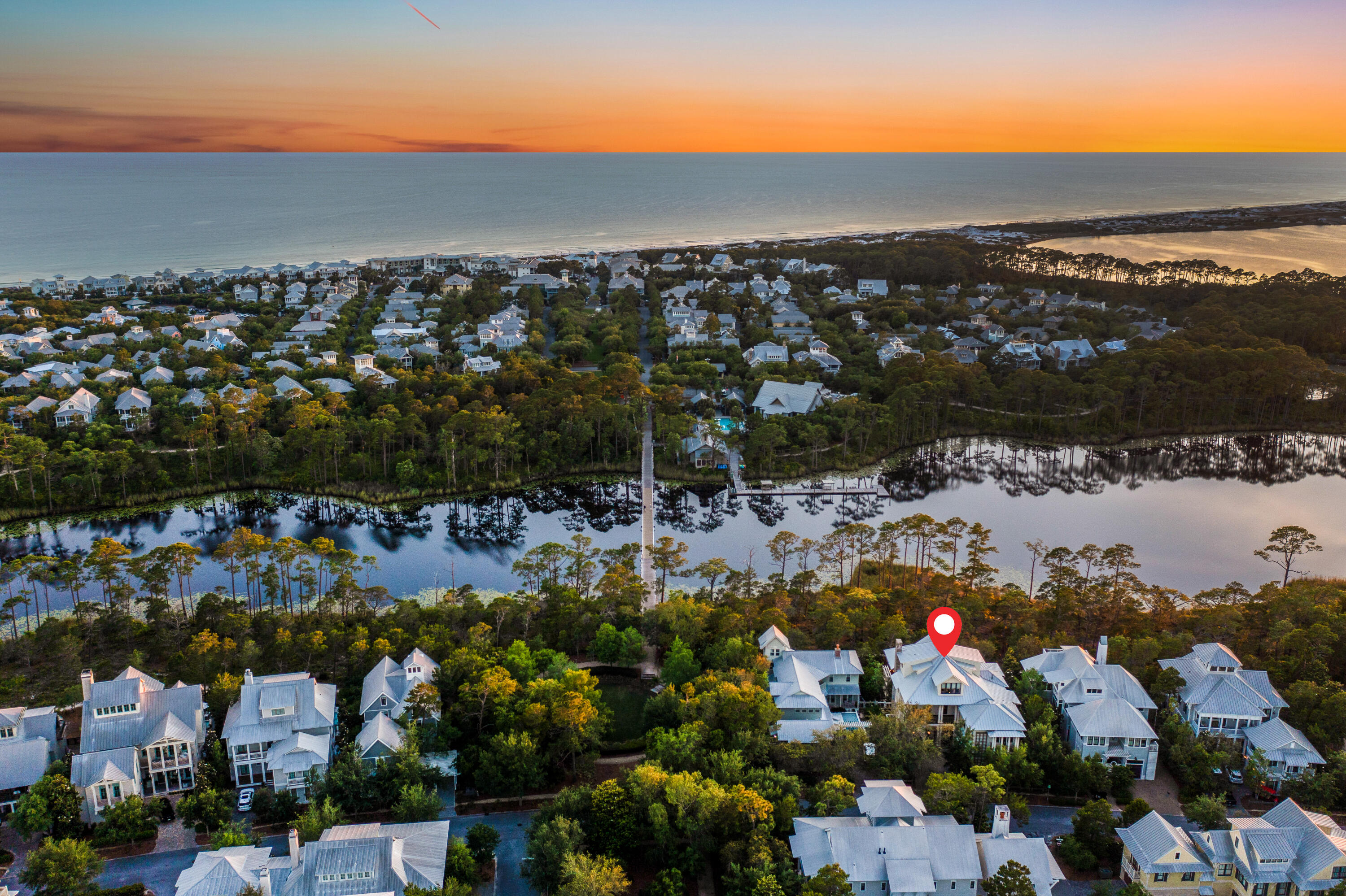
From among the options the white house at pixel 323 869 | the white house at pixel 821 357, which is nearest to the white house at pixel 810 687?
the white house at pixel 323 869

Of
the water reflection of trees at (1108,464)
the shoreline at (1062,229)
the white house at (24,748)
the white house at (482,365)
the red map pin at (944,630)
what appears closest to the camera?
the white house at (24,748)

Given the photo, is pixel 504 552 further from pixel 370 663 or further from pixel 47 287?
pixel 47 287

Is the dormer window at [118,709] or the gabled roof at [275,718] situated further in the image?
the dormer window at [118,709]

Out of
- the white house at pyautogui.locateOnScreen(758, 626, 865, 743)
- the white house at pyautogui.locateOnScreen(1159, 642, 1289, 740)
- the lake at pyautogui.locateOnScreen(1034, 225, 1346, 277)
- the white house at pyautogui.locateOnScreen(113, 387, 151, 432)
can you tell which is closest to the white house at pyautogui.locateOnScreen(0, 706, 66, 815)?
the white house at pyautogui.locateOnScreen(758, 626, 865, 743)

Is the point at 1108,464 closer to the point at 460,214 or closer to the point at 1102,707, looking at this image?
the point at 1102,707

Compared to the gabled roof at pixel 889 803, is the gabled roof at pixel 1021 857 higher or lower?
lower

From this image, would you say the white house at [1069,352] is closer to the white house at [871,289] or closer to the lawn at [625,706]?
the white house at [871,289]

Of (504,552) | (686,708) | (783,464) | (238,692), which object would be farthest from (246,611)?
(783,464)

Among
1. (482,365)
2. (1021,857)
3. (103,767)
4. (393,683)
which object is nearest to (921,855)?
(1021,857)

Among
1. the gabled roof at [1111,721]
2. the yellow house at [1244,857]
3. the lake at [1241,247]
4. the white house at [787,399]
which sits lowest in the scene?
the yellow house at [1244,857]
